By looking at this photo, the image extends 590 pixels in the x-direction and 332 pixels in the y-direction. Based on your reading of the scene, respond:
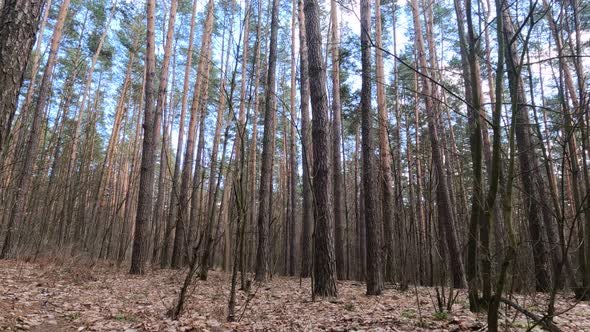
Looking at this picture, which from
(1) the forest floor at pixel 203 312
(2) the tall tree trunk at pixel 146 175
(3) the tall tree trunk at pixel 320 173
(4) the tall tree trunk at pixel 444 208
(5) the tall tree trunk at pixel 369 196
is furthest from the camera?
(2) the tall tree trunk at pixel 146 175

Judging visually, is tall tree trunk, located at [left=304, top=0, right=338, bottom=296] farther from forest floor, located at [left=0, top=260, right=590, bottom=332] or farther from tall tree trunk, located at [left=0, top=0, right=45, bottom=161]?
tall tree trunk, located at [left=0, top=0, right=45, bottom=161]

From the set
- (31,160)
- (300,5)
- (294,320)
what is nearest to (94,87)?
(31,160)

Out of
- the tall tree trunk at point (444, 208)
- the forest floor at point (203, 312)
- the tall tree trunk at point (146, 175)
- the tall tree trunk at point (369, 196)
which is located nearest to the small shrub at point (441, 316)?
the forest floor at point (203, 312)

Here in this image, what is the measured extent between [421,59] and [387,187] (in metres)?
3.94

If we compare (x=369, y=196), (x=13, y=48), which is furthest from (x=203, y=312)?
(x=369, y=196)

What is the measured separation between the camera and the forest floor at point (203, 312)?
3.40 metres

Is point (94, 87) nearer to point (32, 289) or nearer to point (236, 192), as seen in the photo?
point (32, 289)

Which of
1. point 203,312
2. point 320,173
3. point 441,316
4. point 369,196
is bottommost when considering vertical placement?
point 203,312

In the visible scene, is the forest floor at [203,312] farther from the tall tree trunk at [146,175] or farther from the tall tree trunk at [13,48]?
the tall tree trunk at [13,48]

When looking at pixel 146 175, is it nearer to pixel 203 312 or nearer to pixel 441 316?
pixel 203 312

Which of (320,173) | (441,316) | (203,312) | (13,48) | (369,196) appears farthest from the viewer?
(369,196)

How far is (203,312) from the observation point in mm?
4094

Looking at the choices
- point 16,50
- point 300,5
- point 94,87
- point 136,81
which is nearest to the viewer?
point 16,50

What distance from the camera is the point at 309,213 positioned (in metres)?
10.9
